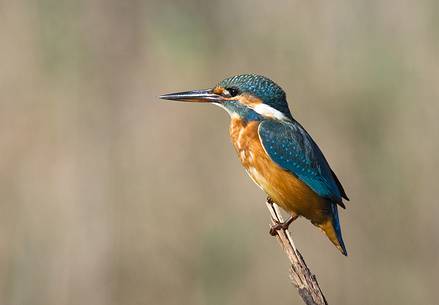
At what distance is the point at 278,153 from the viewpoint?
383 centimetres

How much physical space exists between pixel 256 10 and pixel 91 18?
0.95 meters

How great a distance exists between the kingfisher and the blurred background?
1.27m

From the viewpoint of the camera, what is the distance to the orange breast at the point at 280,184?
3.83 m

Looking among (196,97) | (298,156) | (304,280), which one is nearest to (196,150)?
(196,97)

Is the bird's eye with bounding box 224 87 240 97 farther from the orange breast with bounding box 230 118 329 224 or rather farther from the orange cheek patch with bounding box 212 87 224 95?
the orange breast with bounding box 230 118 329 224

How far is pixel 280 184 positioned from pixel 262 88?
41 cm

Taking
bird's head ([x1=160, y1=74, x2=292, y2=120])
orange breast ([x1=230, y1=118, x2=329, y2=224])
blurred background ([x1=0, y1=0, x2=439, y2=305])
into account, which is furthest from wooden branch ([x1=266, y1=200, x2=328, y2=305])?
blurred background ([x1=0, y1=0, x2=439, y2=305])

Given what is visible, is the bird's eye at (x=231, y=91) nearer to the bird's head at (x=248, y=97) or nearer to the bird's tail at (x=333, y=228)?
the bird's head at (x=248, y=97)

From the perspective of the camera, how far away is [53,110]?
5.37 m

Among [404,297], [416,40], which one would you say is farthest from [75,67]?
[404,297]

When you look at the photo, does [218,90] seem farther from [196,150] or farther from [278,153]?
[196,150]

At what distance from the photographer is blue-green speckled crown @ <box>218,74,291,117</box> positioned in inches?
153

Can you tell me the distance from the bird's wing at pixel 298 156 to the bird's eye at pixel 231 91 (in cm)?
18

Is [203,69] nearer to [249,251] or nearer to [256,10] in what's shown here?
[256,10]
